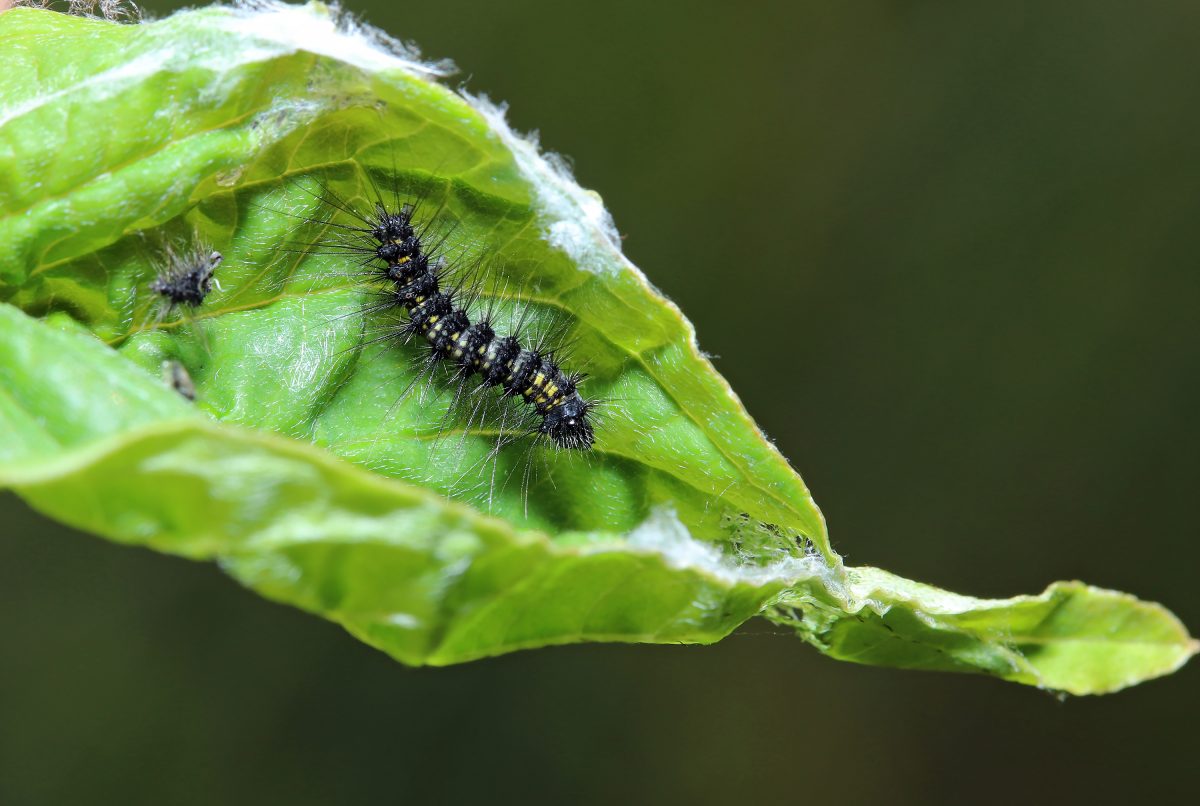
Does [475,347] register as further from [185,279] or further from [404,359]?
[185,279]

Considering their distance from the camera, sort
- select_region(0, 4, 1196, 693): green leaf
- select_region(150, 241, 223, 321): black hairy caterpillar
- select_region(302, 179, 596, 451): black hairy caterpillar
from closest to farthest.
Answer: select_region(0, 4, 1196, 693): green leaf, select_region(150, 241, 223, 321): black hairy caterpillar, select_region(302, 179, 596, 451): black hairy caterpillar

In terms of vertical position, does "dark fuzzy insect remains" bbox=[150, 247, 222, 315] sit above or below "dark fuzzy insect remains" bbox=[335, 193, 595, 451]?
below

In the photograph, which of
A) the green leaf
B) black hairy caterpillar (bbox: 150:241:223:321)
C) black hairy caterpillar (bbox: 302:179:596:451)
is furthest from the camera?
black hairy caterpillar (bbox: 302:179:596:451)

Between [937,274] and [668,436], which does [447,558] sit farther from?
[937,274]

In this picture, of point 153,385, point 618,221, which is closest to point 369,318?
point 153,385

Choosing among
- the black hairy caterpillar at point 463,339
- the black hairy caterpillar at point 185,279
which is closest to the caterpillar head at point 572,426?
the black hairy caterpillar at point 463,339

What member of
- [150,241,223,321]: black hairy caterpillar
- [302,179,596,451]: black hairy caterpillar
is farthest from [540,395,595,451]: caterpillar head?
[150,241,223,321]: black hairy caterpillar

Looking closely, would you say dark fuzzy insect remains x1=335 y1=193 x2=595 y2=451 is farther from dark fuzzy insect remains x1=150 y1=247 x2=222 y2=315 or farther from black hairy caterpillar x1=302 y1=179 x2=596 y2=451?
dark fuzzy insect remains x1=150 y1=247 x2=222 y2=315
